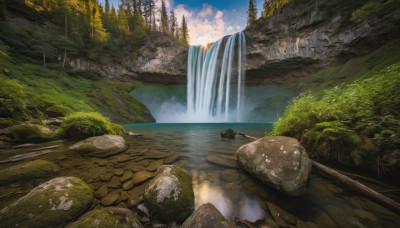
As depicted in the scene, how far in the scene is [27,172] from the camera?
6.51 ft

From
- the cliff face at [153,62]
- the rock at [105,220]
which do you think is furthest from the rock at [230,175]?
the cliff face at [153,62]

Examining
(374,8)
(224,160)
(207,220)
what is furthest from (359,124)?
(374,8)

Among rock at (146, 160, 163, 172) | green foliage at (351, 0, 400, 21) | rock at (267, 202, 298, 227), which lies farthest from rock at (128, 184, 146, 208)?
green foliage at (351, 0, 400, 21)

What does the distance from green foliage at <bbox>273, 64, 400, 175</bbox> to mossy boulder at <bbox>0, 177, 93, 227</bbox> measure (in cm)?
387

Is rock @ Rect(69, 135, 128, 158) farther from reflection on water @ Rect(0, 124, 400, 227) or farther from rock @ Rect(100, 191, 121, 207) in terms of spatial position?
rock @ Rect(100, 191, 121, 207)

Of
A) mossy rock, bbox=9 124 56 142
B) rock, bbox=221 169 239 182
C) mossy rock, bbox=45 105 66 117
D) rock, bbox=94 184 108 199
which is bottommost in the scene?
rock, bbox=221 169 239 182

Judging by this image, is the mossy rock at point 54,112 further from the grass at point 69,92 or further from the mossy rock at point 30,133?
the mossy rock at point 30,133

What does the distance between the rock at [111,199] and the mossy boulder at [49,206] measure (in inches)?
6.3

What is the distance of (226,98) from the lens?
24641 mm

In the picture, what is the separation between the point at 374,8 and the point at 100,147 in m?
21.9

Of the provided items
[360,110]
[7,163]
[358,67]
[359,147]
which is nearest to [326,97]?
[360,110]

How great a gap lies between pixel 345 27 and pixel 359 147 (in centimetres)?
2425

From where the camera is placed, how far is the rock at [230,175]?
2.37m

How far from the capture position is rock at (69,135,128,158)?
3.15m
